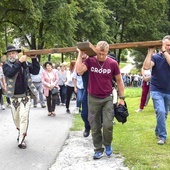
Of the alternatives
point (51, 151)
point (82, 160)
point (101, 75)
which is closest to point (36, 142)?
point (51, 151)

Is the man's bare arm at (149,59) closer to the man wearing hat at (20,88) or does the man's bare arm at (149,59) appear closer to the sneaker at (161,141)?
the sneaker at (161,141)

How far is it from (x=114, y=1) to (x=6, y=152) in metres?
30.8

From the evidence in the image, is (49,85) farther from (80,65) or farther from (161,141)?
(80,65)


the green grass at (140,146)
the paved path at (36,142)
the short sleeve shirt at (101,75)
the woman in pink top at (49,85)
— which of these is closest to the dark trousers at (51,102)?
the woman in pink top at (49,85)

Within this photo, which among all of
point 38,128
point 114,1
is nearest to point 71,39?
point 114,1

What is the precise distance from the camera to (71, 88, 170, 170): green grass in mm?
5620

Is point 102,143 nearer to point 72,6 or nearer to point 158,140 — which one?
point 158,140

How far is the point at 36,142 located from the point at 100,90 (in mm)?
2315

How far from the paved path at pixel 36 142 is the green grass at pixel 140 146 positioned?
0.64m

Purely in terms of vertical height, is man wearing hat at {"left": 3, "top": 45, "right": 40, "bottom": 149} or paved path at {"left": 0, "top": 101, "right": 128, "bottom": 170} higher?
man wearing hat at {"left": 3, "top": 45, "right": 40, "bottom": 149}

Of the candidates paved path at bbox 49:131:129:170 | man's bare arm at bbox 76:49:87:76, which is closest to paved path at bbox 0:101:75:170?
paved path at bbox 49:131:129:170

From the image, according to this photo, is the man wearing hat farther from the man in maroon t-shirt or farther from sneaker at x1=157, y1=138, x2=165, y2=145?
sneaker at x1=157, y1=138, x2=165, y2=145

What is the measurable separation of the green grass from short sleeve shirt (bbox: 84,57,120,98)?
44.1 inches

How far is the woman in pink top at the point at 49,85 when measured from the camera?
38.4 ft
